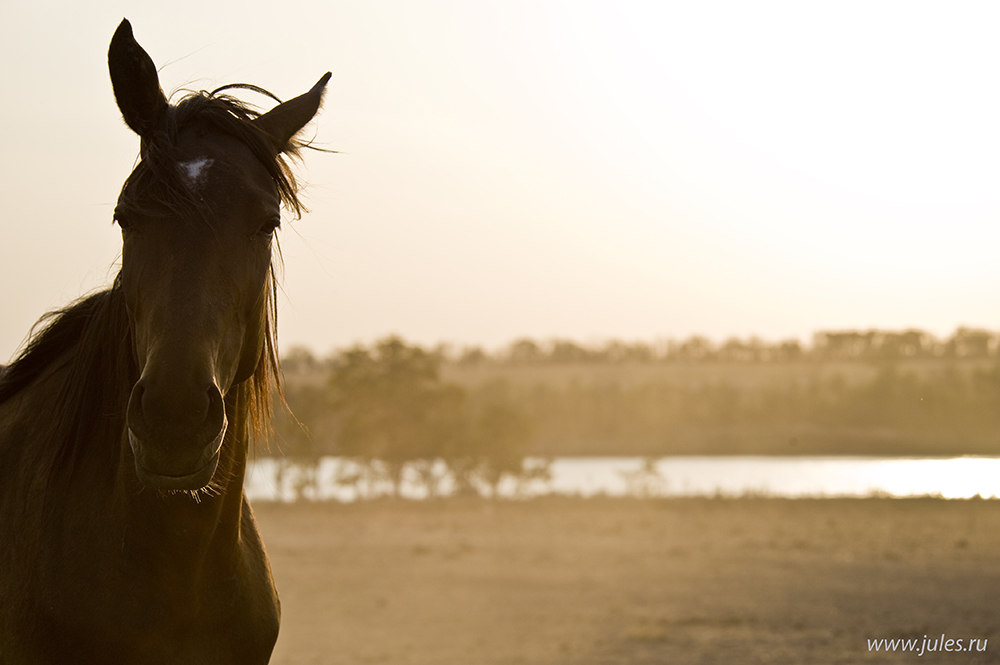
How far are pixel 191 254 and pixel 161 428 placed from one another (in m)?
0.50

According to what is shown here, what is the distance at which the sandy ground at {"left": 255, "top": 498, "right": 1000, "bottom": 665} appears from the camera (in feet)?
33.3

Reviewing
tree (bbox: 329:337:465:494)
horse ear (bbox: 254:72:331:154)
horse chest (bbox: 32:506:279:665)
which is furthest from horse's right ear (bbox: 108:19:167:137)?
tree (bbox: 329:337:465:494)

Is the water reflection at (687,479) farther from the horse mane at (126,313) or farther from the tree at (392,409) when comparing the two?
the horse mane at (126,313)

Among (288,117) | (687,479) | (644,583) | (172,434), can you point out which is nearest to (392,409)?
(687,479)

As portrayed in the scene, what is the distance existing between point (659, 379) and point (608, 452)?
36.8 feet

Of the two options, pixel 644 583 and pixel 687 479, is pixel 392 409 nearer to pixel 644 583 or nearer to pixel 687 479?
pixel 687 479

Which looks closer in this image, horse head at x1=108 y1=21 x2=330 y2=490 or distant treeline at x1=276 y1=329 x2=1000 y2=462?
horse head at x1=108 y1=21 x2=330 y2=490

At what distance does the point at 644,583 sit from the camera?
14.1 m

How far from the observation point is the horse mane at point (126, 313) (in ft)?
7.82

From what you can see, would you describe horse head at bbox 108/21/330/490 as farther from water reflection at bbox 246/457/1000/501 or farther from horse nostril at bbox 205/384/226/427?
water reflection at bbox 246/457/1000/501

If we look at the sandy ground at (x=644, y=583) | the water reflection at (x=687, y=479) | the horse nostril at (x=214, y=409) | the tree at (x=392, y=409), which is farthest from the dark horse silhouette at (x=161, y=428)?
the tree at (x=392, y=409)

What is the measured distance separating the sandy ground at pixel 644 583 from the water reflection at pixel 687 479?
4072 millimetres

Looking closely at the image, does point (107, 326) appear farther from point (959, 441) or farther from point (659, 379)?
point (659, 379)

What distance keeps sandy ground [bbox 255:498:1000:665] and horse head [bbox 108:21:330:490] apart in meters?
8.13
